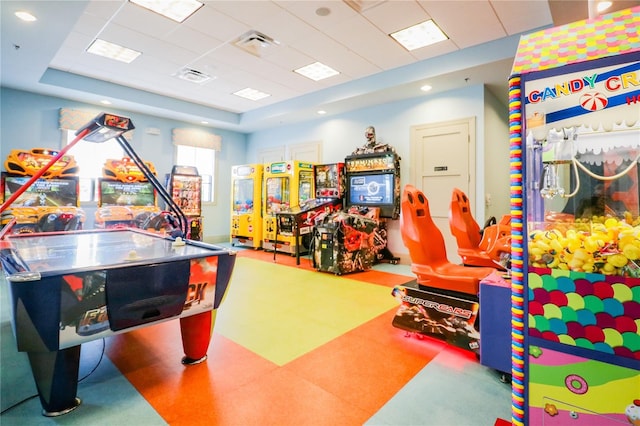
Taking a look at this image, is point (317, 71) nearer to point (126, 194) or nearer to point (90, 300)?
point (126, 194)

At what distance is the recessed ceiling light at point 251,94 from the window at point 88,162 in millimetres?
3001

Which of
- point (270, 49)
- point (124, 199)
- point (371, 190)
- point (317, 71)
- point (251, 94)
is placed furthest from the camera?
point (251, 94)

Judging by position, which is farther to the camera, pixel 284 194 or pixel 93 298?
pixel 284 194

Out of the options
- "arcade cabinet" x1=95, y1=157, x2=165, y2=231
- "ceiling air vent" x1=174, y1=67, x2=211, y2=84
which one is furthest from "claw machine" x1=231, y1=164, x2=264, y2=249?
"ceiling air vent" x1=174, y1=67, x2=211, y2=84

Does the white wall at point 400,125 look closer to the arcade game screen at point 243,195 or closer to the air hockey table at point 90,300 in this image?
the arcade game screen at point 243,195

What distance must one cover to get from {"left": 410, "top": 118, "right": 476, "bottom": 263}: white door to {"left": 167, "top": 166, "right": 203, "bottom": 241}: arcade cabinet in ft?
15.6

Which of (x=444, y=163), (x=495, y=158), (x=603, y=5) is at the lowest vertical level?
(x=444, y=163)

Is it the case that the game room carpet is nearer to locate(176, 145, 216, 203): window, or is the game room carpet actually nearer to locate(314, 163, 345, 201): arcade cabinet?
locate(314, 163, 345, 201): arcade cabinet

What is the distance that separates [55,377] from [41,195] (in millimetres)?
5071

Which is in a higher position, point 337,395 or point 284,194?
point 284,194

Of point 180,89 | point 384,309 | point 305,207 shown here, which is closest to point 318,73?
point 305,207

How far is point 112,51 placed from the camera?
16.2ft

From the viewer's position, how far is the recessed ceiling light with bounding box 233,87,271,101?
6574mm

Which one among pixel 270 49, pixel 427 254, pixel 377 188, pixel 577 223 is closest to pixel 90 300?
pixel 577 223
